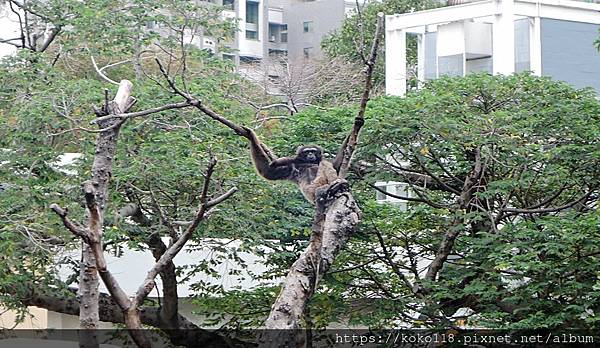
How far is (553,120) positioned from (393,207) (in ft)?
5.25

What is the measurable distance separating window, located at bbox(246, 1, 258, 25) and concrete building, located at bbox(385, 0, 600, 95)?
584 inches

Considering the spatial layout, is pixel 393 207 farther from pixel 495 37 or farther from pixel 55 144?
pixel 495 37

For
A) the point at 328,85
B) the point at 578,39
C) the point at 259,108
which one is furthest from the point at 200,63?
the point at 328,85

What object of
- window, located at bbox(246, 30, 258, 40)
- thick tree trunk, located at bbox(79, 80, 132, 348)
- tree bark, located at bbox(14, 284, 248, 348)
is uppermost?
window, located at bbox(246, 30, 258, 40)

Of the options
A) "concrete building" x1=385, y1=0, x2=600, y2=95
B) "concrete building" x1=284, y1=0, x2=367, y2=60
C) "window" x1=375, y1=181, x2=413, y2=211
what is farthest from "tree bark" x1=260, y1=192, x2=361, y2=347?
"concrete building" x1=284, y1=0, x2=367, y2=60

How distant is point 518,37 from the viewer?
44.9 feet

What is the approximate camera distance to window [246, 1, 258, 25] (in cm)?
2881

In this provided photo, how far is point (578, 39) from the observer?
13742 millimetres

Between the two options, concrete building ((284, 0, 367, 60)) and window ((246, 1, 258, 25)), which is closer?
concrete building ((284, 0, 367, 60))

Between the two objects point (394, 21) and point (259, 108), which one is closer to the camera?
point (259, 108)

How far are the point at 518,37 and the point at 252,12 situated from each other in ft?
52.3

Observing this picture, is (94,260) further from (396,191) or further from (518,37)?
(518,37)

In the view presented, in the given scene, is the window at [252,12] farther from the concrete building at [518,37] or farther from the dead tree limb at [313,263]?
the dead tree limb at [313,263]

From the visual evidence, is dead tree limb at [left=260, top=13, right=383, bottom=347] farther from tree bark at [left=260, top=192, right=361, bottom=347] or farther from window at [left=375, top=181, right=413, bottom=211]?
window at [left=375, top=181, right=413, bottom=211]
